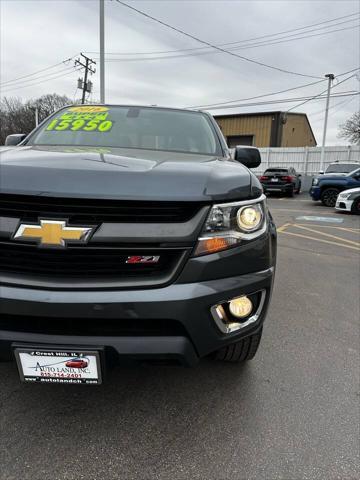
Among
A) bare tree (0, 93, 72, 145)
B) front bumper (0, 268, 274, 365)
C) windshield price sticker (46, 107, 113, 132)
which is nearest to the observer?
front bumper (0, 268, 274, 365)

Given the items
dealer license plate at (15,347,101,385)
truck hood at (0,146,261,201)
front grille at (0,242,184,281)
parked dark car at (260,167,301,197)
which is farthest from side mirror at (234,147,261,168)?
parked dark car at (260,167,301,197)

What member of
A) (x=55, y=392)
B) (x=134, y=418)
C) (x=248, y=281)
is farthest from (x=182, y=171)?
(x=55, y=392)

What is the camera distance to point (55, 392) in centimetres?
216

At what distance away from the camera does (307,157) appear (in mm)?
24281

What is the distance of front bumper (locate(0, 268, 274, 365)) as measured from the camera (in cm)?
146

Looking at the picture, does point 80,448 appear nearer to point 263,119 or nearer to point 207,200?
point 207,200

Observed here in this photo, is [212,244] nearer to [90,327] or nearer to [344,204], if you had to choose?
[90,327]

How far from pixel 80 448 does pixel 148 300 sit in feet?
2.89

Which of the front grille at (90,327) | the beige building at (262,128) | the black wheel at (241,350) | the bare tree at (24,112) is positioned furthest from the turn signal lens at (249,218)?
the bare tree at (24,112)

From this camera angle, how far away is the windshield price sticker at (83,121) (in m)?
2.88

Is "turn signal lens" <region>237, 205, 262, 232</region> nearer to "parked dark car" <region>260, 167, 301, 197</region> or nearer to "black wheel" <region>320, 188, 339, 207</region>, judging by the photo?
"black wheel" <region>320, 188, 339, 207</region>

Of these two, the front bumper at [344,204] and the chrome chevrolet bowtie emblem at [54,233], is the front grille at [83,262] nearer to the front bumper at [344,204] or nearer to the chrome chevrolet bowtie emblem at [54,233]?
the chrome chevrolet bowtie emblem at [54,233]

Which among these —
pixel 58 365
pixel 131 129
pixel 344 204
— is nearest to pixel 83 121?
pixel 131 129

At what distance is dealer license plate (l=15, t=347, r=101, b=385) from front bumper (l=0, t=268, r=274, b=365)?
4 centimetres
